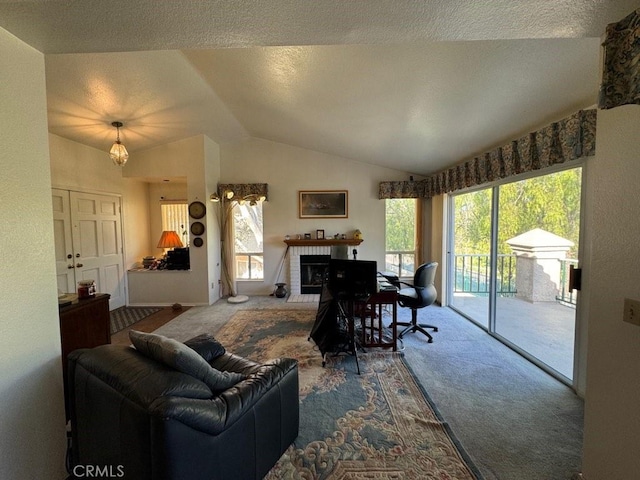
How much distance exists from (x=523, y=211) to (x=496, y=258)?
2.04 feet

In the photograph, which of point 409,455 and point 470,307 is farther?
point 470,307

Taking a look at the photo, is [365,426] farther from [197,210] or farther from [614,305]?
[197,210]

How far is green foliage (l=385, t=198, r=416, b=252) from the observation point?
5.36 m

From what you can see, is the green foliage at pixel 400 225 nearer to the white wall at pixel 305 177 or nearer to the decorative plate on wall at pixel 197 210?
the white wall at pixel 305 177

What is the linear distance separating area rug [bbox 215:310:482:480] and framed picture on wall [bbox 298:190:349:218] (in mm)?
2869

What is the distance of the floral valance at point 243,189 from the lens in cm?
508

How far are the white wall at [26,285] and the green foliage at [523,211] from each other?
12.3 feet

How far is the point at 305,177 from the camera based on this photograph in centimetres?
527

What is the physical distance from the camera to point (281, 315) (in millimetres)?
4156

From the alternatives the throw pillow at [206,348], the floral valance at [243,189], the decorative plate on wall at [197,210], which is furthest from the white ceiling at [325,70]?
the throw pillow at [206,348]

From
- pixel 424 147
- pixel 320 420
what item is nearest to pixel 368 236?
pixel 424 147

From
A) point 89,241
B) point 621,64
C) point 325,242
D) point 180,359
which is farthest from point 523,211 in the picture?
point 89,241

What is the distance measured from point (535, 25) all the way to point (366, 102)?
174 cm

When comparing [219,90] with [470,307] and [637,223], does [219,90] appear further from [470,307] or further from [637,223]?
Answer: [470,307]
